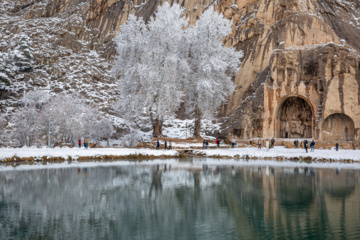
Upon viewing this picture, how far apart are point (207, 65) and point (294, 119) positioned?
1963 centimetres

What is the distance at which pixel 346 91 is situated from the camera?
140 ft

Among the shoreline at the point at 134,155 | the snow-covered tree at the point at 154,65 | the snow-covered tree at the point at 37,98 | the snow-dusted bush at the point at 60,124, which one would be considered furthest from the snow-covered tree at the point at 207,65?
the snow-covered tree at the point at 37,98

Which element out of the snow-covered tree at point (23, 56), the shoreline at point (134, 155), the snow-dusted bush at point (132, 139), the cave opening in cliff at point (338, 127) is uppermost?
the snow-covered tree at point (23, 56)

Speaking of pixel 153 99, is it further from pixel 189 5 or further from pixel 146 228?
pixel 189 5

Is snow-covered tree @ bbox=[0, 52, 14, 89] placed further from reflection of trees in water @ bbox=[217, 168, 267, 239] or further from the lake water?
reflection of trees in water @ bbox=[217, 168, 267, 239]

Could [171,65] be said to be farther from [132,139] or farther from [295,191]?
[295,191]

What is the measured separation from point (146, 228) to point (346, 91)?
40.5 meters

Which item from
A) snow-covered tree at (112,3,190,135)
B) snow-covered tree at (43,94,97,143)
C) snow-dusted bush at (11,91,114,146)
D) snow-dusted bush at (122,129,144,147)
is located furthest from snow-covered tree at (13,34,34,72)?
snow-covered tree at (112,3,190,135)

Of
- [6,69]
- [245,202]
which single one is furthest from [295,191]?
[6,69]

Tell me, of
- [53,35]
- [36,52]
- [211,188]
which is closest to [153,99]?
[211,188]

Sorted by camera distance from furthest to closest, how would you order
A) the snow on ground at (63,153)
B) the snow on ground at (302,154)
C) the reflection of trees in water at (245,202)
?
the snow on ground at (302,154) < the snow on ground at (63,153) < the reflection of trees in water at (245,202)

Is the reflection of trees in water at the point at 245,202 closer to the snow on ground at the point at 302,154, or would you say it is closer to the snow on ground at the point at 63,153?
the snow on ground at the point at 302,154

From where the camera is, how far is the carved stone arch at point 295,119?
4975 cm

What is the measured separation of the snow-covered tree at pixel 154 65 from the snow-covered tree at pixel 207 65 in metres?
1.44
